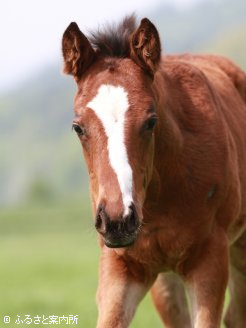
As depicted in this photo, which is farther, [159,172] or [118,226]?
[159,172]

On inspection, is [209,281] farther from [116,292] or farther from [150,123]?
[150,123]

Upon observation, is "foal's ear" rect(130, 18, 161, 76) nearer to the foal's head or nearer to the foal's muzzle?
the foal's head

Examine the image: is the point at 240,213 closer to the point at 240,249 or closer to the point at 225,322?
the point at 240,249

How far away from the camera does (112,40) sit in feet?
19.7

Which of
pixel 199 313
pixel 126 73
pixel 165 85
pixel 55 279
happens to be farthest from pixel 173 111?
pixel 55 279

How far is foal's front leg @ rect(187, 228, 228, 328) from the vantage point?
20.1ft

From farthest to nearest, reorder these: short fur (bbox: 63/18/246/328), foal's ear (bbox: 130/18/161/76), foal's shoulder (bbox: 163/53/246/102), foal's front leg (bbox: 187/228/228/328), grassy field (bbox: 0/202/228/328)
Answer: grassy field (bbox: 0/202/228/328)
foal's shoulder (bbox: 163/53/246/102)
foal's front leg (bbox: 187/228/228/328)
foal's ear (bbox: 130/18/161/76)
short fur (bbox: 63/18/246/328)

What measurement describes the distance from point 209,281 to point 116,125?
55.9 inches

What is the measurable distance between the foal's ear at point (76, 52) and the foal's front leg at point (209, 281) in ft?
4.69

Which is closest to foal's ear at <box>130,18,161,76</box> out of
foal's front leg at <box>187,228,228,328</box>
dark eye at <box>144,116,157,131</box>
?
dark eye at <box>144,116,157,131</box>

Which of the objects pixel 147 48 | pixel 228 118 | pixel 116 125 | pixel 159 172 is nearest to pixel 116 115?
pixel 116 125

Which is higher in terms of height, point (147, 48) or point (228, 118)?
point (147, 48)

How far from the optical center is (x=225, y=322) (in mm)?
8336

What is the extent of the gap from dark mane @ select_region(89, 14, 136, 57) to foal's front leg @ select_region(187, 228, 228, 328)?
139cm
